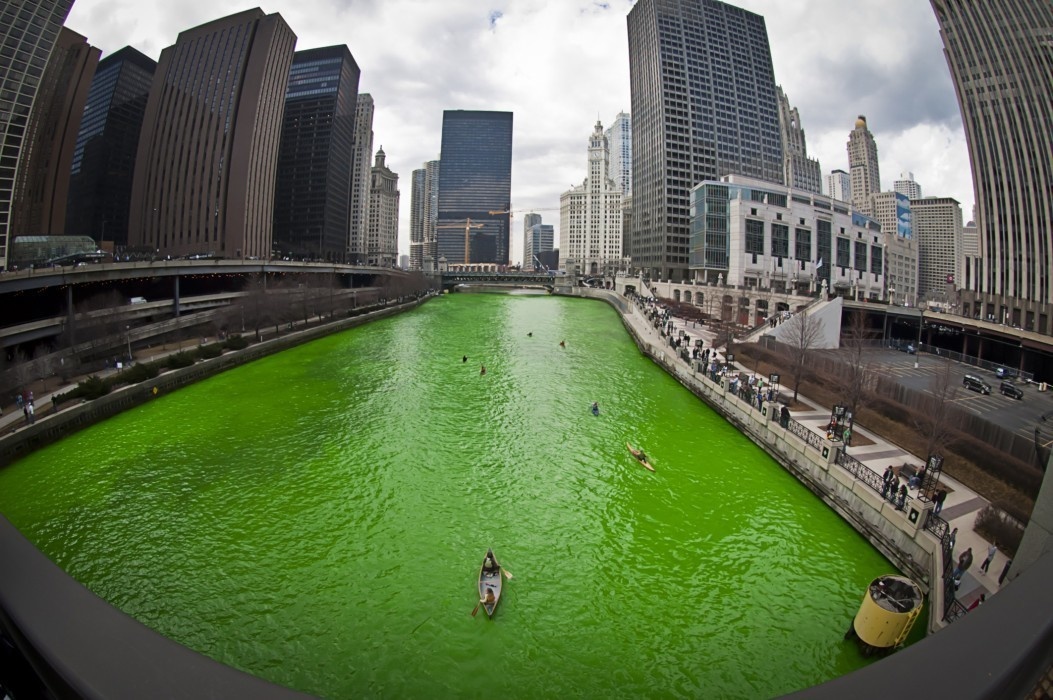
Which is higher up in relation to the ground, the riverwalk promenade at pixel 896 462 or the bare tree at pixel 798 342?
the bare tree at pixel 798 342

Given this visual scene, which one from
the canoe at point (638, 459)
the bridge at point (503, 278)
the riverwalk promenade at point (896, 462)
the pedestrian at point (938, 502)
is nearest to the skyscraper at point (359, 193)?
the bridge at point (503, 278)

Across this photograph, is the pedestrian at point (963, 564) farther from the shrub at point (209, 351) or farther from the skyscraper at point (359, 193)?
the skyscraper at point (359, 193)

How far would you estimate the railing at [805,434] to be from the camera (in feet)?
72.5

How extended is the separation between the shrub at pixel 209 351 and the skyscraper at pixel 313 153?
396 feet

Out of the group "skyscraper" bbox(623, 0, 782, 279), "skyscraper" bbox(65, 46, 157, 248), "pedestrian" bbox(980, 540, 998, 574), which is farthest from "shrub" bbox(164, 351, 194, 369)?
"skyscraper" bbox(65, 46, 157, 248)

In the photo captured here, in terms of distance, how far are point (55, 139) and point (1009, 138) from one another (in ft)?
442

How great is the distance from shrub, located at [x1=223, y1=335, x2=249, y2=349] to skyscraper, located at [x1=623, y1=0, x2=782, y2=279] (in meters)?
98.1

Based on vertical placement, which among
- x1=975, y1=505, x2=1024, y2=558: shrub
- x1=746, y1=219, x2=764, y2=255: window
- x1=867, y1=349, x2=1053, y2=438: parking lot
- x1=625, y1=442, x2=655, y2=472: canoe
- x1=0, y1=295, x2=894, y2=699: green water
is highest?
x1=746, y1=219, x2=764, y2=255: window

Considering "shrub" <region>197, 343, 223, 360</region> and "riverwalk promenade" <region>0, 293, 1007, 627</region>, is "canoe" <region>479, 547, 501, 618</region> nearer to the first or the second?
"riverwalk promenade" <region>0, 293, 1007, 627</region>

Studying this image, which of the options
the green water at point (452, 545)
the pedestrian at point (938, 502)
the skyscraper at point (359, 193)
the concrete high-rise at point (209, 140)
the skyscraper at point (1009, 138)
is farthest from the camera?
the skyscraper at point (359, 193)

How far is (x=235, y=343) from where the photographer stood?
43781 mm

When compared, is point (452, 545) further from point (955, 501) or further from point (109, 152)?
point (109, 152)

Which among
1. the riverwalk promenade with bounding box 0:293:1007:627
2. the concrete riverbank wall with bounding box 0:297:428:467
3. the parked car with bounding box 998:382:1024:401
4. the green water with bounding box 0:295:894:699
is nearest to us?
the green water with bounding box 0:295:894:699

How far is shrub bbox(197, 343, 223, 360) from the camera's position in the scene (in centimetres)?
3909
